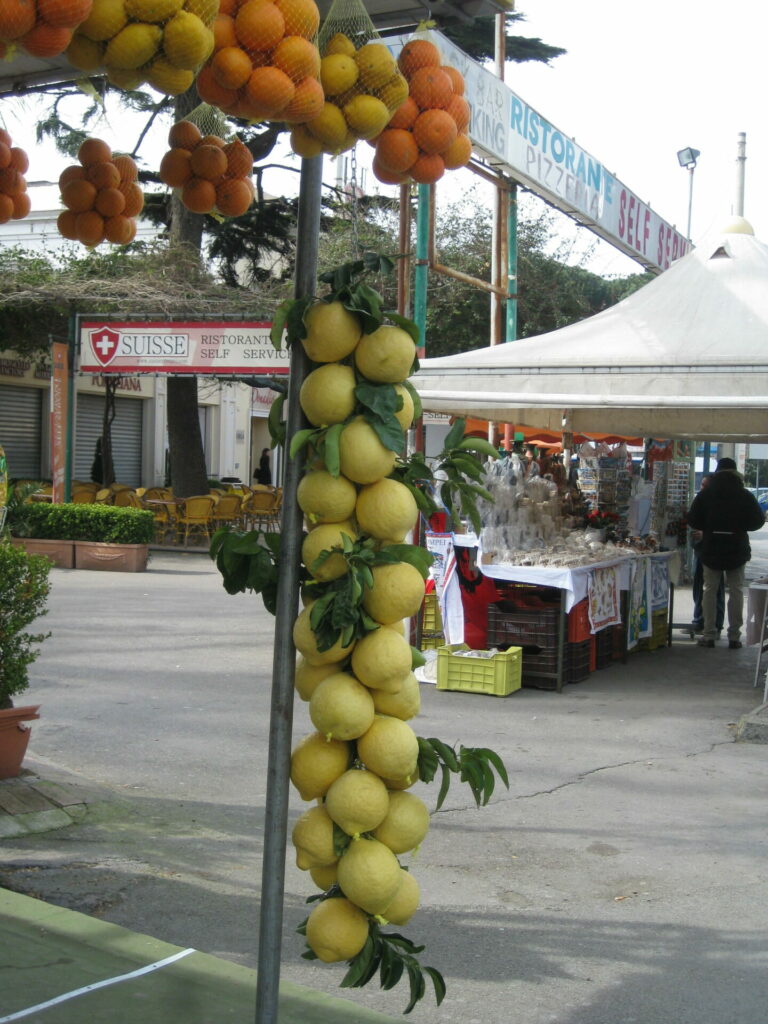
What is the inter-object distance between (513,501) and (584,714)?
1996 mm

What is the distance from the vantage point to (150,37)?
2.16 metres

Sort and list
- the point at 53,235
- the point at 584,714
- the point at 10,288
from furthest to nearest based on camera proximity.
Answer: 1. the point at 53,235
2. the point at 10,288
3. the point at 584,714

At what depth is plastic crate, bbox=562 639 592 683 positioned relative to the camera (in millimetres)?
9086

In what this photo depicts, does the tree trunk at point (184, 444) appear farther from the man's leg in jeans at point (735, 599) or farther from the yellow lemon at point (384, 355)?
the yellow lemon at point (384, 355)

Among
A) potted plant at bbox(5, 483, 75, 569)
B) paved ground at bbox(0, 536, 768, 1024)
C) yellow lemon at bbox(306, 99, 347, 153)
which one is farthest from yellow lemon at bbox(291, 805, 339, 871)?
potted plant at bbox(5, 483, 75, 569)

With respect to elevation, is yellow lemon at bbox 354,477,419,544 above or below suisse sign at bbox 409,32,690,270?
below

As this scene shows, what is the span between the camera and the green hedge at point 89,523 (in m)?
15.8

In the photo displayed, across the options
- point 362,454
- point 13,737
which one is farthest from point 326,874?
point 13,737

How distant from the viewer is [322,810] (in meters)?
2.50

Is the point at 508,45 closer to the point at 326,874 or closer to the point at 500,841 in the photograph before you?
the point at 500,841

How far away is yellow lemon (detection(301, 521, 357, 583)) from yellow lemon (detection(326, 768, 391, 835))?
46 centimetres

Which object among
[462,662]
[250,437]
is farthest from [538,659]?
[250,437]

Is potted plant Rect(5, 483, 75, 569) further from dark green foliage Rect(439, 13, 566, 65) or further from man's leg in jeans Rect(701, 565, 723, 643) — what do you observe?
dark green foliage Rect(439, 13, 566, 65)

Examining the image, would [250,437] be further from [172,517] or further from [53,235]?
[172,517]
